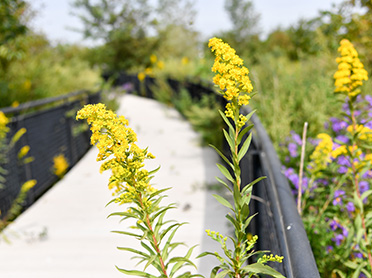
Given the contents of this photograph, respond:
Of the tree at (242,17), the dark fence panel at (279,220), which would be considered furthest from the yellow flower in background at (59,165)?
the tree at (242,17)

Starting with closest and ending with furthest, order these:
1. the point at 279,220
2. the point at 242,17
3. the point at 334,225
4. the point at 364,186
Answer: the point at 279,220 < the point at 334,225 < the point at 364,186 < the point at 242,17

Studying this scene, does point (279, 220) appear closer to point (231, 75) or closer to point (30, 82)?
point (231, 75)

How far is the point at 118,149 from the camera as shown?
4.33 feet

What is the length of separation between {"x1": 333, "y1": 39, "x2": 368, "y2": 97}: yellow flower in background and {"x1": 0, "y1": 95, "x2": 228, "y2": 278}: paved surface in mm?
1925

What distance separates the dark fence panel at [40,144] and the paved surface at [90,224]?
0.24m

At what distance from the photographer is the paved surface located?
3.58 m

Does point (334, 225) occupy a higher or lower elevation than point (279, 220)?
higher

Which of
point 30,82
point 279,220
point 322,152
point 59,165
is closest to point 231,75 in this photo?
point 279,220

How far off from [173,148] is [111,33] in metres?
26.9

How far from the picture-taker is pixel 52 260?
3721 mm

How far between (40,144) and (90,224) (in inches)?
73.9

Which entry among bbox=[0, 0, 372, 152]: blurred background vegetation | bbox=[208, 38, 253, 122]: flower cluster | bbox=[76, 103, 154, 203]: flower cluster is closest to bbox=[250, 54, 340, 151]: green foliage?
bbox=[0, 0, 372, 152]: blurred background vegetation

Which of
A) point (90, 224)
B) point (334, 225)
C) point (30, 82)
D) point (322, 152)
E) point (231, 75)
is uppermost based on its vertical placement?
point (30, 82)

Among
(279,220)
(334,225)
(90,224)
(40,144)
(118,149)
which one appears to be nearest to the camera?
(118,149)
